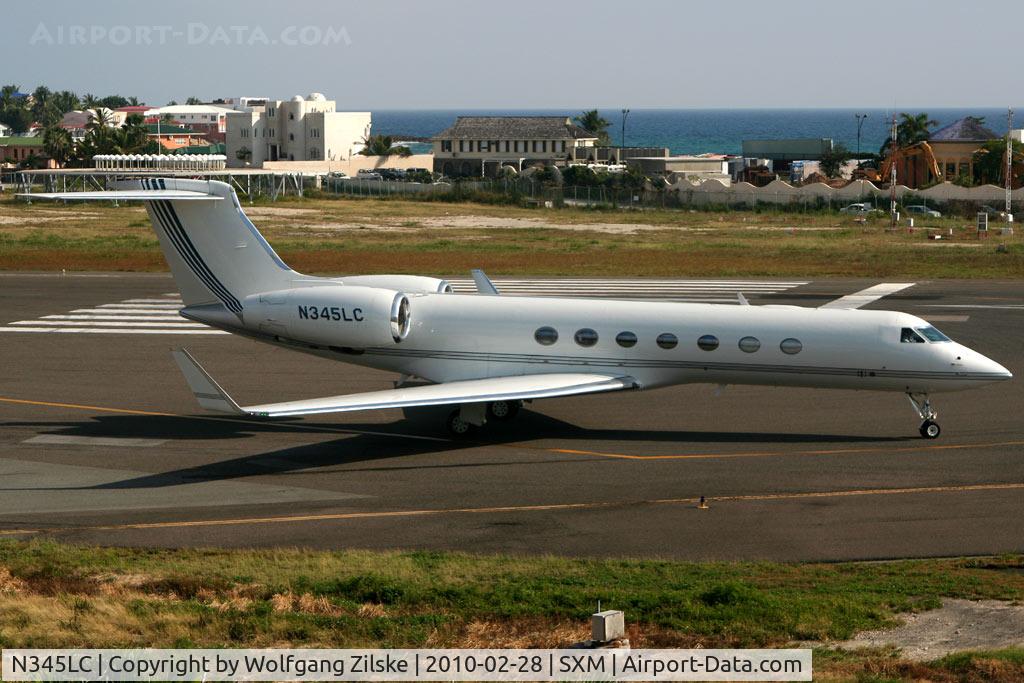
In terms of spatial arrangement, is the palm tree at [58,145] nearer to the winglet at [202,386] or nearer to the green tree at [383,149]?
the green tree at [383,149]

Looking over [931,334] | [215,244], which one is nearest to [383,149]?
[215,244]

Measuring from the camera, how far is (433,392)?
2389 cm

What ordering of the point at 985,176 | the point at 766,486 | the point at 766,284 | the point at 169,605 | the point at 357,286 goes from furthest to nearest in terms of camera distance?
the point at 985,176 < the point at 766,284 < the point at 357,286 < the point at 766,486 < the point at 169,605

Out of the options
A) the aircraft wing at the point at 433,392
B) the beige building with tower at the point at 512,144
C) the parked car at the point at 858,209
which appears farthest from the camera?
the beige building with tower at the point at 512,144

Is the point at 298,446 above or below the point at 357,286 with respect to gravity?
A: below

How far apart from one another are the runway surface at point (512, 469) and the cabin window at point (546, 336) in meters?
1.88

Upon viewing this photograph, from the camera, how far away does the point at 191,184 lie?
26.5 meters

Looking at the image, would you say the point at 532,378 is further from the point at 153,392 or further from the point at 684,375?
the point at 153,392

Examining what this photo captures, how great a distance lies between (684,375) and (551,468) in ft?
12.9

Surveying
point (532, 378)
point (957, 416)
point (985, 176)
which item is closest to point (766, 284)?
point (957, 416)

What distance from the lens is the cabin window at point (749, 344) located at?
2430cm

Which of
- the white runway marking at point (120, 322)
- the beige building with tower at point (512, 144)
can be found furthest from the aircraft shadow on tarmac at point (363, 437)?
the beige building with tower at point (512, 144)

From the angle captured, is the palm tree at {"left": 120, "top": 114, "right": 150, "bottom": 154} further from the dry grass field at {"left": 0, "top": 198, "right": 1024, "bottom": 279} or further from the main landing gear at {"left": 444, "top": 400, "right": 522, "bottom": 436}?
the main landing gear at {"left": 444, "top": 400, "right": 522, "bottom": 436}

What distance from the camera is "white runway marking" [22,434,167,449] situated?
2453 centimetres
